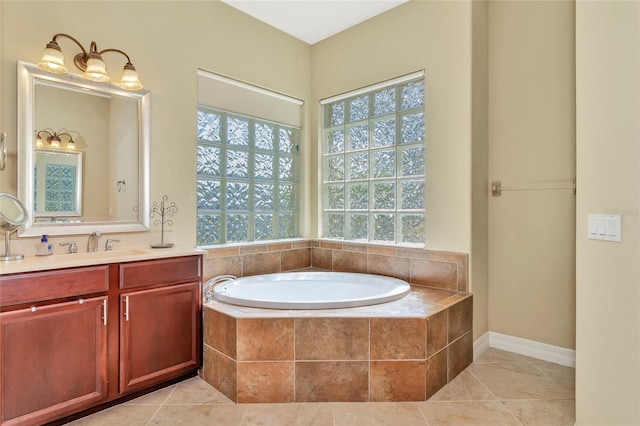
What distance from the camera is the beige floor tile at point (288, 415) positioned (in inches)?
71.6

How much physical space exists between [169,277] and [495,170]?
8.09 ft

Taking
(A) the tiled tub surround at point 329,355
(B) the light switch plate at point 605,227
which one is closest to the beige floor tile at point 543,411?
(A) the tiled tub surround at point 329,355

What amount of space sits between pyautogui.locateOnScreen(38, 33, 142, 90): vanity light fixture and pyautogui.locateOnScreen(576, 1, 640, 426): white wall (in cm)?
243

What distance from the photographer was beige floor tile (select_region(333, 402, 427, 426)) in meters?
1.82

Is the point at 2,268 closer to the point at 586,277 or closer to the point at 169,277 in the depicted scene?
the point at 169,277

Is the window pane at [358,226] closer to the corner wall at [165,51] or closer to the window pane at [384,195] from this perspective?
the window pane at [384,195]

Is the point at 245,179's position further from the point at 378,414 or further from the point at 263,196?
the point at 378,414

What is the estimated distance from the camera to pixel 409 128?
2924 millimetres

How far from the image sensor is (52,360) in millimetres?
1722

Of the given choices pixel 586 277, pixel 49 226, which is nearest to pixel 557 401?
pixel 586 277

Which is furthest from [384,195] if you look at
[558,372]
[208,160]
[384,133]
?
[558,372]

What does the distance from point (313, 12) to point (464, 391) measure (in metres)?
3.02

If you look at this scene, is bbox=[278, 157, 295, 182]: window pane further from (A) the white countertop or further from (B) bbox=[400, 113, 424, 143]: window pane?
(A) the white countertop

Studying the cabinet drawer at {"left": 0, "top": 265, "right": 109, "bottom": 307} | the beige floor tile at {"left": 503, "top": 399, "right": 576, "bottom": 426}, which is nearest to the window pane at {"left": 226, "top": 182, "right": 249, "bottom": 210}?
the cabinet drawer at {"left": 0, "top": 265, "right": 109, "bottom": 307}
